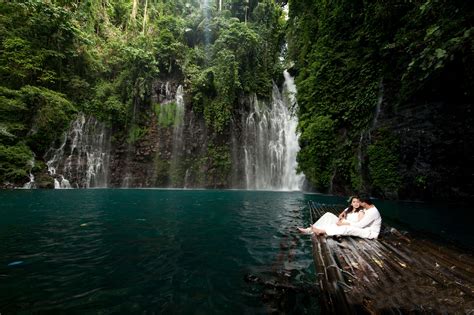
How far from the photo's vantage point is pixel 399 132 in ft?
39.8

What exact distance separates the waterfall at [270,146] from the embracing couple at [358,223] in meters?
15.9

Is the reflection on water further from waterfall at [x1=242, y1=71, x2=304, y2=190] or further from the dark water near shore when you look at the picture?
waterfall at [x1=242, y1=71, x2=304, y2=190]

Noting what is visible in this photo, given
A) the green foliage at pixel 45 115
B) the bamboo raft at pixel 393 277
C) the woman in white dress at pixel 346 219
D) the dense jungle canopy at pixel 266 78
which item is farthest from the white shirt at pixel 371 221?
the green foliage at pixel 45 115

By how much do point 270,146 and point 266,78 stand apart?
24.3ft

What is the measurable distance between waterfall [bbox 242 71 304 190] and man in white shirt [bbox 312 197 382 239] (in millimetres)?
16243

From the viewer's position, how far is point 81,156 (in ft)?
69.9

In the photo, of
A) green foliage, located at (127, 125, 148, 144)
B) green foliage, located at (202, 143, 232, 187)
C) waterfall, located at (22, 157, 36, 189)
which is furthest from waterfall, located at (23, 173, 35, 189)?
A: green foliage, located at (202, 143, 232, 187)

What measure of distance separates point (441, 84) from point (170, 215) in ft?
38.6

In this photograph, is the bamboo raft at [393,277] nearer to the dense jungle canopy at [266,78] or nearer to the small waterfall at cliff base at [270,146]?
the dense jungle canopy at [266,78]

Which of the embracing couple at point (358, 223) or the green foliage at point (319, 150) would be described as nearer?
the embracing couple at point (358, 223)

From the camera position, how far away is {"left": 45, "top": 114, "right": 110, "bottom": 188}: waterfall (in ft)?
65.9

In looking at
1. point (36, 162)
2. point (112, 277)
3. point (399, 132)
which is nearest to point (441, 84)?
point (399, 132)

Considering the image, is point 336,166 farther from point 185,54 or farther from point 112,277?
point 185,54

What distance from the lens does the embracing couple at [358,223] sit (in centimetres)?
461
